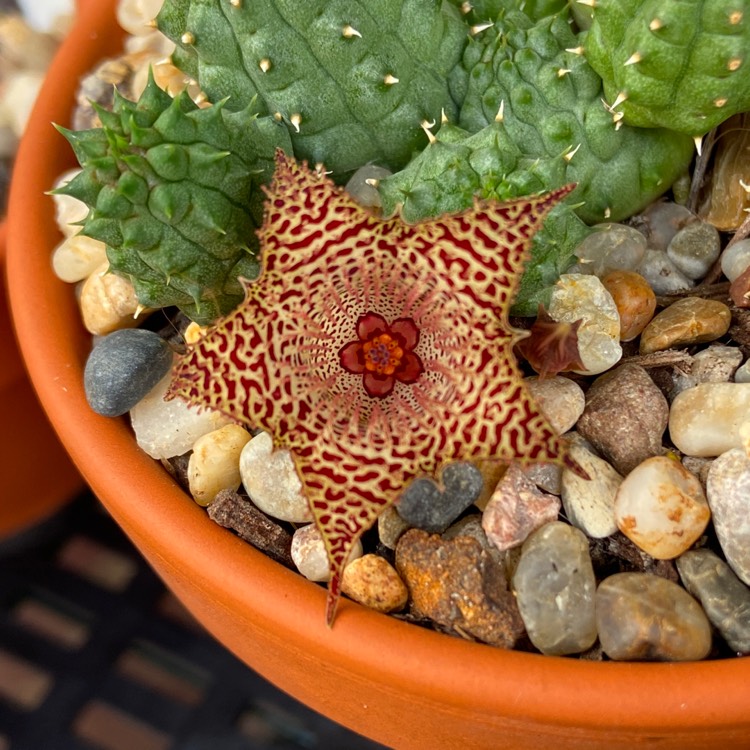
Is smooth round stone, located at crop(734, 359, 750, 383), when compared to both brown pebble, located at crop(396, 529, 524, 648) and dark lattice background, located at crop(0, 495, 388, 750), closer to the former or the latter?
brown pebble, located at crop(396, 529, 524, 648)

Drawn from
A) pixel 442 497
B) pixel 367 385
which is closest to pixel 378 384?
pixel 367 385

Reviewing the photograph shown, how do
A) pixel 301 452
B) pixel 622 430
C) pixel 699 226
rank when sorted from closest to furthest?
pixel 301 452, pixel 622 430, pixel 699 226

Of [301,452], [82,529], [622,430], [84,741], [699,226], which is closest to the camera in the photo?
[301,452]

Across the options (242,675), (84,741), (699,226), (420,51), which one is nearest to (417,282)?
(420,51)

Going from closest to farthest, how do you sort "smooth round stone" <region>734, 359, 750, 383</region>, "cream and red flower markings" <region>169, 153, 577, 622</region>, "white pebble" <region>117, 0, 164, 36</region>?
"cream and red flower markings" <region>169, 153, 577, 622</region>, "smooth round stone" <region>734, 359, 750, 383</region>, "white pebble" <region>117, 0, 164, 36</region>

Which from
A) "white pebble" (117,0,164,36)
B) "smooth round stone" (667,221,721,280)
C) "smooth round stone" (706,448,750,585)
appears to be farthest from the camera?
"white pebble" (117,0,164,36)

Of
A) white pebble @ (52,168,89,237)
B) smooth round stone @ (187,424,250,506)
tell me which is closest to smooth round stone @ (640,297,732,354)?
smooth round stone @ (187,424,250,506)

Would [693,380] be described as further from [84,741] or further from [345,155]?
[84,741]
